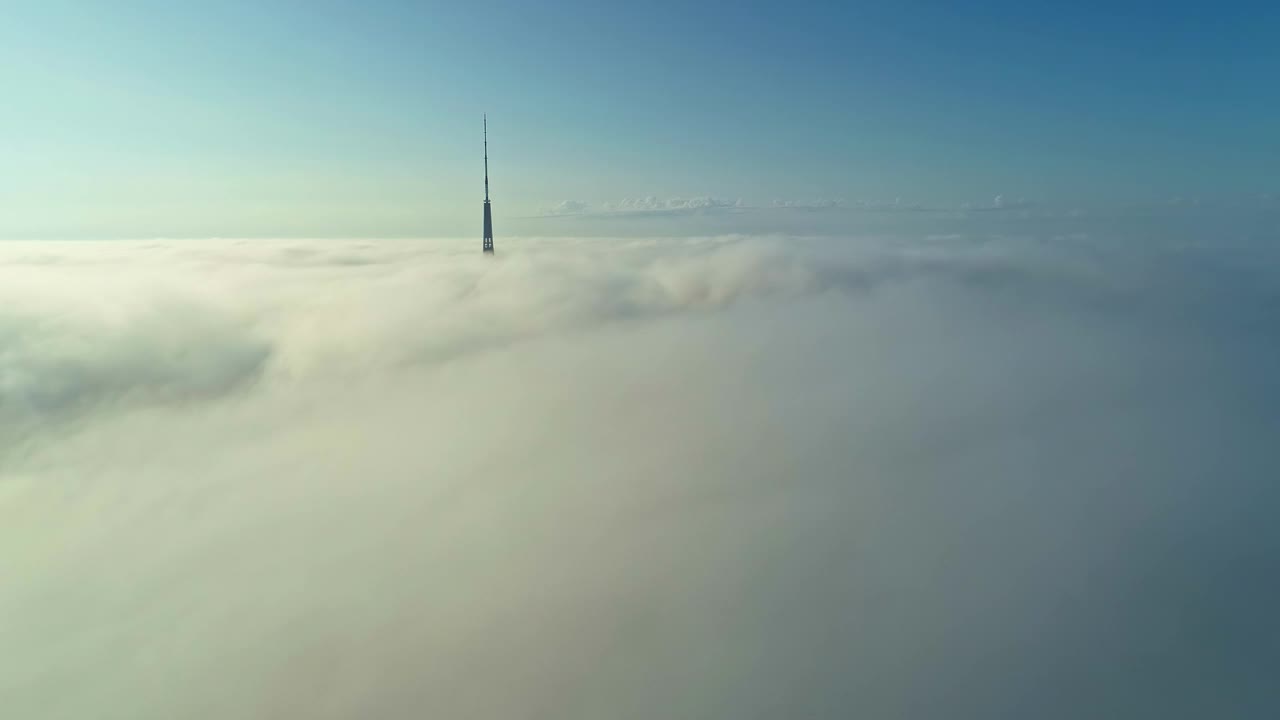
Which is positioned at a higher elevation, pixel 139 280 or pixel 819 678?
pixel 139 280

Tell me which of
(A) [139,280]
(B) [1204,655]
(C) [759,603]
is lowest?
(B) [1204,655]

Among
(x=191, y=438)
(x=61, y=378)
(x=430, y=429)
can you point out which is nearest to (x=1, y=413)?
(x=61, y=378)

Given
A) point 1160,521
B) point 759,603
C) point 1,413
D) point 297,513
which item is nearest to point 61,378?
point 1,413

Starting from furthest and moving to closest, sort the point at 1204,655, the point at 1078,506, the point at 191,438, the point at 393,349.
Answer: the point at 393,349 → the point at 191,438 → the point at 1078,506 → the point at 1204,655

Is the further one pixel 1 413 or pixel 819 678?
pixel 1 413

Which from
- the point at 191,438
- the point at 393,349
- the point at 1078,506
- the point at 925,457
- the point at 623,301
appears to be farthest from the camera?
the point at 623,301

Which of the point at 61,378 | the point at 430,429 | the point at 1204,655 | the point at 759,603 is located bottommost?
the point at 1204,655

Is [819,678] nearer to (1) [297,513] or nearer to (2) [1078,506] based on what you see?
(2) [1078,506]

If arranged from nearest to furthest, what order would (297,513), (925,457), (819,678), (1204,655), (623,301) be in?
1. (819,678)
2. (1204,655)
3. (297,513)
4. (925,457)
5. (623,301)

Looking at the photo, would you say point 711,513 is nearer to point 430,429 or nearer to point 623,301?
point 430,429
